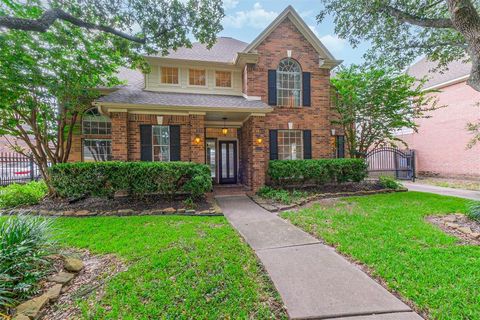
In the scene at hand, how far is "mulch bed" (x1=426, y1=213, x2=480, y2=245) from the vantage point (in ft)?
14.0

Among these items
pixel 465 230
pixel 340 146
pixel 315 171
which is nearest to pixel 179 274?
pixel 465 230

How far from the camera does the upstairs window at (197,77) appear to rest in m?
10.4

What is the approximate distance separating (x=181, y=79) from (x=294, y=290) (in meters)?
9.96

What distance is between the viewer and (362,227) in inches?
193

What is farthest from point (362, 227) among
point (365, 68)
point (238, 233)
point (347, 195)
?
point (365, 68)

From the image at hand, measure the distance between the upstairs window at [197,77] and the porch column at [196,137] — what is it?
247cm

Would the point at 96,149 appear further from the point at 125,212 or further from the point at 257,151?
the point at 257,151

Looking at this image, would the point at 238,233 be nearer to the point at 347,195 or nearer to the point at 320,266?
the point at 320,266

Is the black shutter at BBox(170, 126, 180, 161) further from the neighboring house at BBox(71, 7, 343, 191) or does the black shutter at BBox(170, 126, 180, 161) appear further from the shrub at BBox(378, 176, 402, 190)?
the shrub at BBox(378, 176, 402, 190)

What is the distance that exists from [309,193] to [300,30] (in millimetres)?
7768

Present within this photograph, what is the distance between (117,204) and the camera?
23.6 ft

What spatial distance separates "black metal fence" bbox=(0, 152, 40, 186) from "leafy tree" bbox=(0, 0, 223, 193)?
4.00 meters

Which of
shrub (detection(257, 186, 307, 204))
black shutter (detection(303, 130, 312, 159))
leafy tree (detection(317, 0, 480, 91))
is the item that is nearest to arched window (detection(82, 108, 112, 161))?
shrub (detection(257, 186, 307, 204))

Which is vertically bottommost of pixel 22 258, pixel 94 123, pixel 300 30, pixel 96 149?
pixel 22 258
